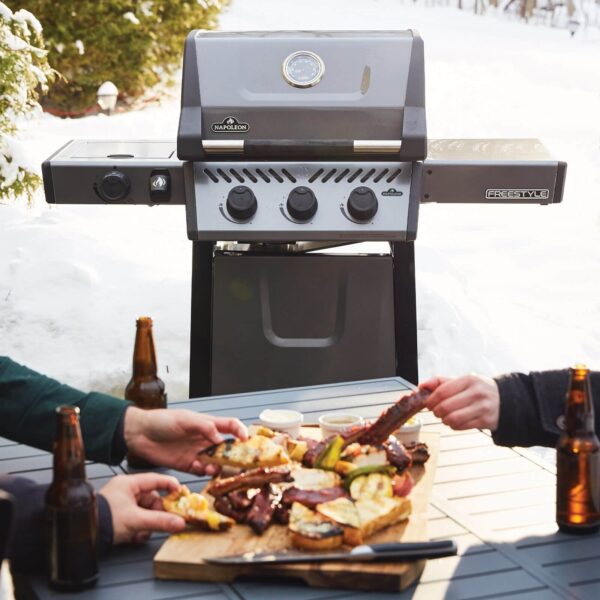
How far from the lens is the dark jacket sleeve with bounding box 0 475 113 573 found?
137 cm

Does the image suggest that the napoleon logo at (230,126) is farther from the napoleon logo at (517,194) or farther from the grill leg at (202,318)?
the napoleon logo at (517,194)

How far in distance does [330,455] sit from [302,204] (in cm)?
136

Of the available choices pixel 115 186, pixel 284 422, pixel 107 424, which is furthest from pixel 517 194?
pixel 107 424

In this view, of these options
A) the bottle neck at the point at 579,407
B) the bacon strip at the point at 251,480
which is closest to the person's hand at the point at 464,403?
the bottle neck at the point at 579,407

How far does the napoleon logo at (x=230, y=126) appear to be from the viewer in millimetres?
2906

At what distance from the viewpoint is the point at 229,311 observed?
3.15m

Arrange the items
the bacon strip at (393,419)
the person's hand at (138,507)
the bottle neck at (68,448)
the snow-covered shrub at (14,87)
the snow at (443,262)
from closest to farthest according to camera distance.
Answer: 1. the bottle neck at (68,448)
2. the person's hand at (138,507)
3. the bacon strip at (393,419)
4. the snow at (443,262)
5. the snow-covered shrub at (14,87)

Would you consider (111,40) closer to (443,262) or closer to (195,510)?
(443,262)

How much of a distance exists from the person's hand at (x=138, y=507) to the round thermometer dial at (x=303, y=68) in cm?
166

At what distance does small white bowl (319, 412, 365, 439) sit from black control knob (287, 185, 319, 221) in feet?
3.68

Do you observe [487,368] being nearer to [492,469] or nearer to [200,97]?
[200,97]

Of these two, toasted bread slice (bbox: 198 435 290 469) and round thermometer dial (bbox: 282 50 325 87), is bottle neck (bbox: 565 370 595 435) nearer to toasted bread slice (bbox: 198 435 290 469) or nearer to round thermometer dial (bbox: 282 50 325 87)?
toasted bread slice (bbox: 198 435 290 469)

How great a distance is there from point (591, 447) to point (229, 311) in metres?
1.76

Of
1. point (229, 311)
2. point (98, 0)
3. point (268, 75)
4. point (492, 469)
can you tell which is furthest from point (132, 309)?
point (98, 0)
